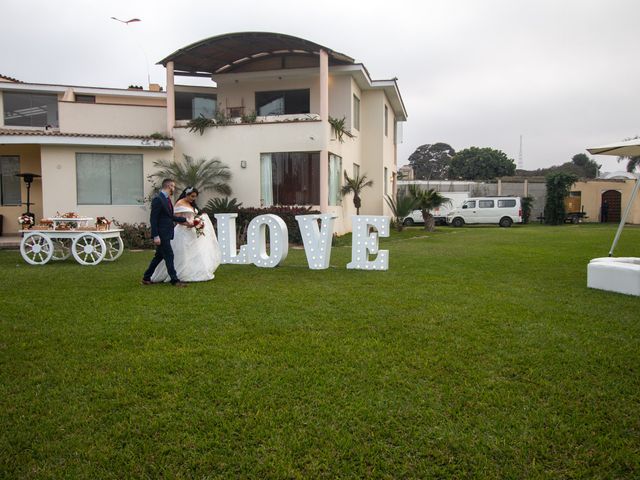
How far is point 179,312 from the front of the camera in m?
6.26

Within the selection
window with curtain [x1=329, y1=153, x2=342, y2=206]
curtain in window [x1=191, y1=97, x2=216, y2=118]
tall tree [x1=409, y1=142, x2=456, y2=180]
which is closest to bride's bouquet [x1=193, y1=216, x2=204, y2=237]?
window with curtain [x1=329, y1=153, x2=342, y2=206]

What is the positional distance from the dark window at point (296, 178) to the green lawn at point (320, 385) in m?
10.2

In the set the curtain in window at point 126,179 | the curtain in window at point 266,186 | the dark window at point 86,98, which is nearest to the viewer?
→ the curtain in window at point 126,179

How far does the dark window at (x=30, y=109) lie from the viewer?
2119 cm

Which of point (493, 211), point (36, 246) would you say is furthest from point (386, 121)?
point (36, 246)

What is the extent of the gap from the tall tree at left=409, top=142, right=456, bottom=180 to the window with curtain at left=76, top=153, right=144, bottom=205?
6307 cm

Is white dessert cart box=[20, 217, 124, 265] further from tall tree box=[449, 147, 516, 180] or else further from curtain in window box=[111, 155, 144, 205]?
tall tree box=[449, 147, 516, 180]

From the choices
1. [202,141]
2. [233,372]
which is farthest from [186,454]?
[202,141]

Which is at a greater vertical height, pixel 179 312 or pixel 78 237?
pixel 78 237

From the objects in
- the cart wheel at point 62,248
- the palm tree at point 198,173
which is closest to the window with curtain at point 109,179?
the palm tree at point 198,173

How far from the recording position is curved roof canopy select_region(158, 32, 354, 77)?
16938 millimetres

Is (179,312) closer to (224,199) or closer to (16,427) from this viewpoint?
(16,427)

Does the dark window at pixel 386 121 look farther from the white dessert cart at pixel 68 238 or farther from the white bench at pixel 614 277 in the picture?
the white bench at pixel 614 277

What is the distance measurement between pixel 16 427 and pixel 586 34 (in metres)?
14.8
